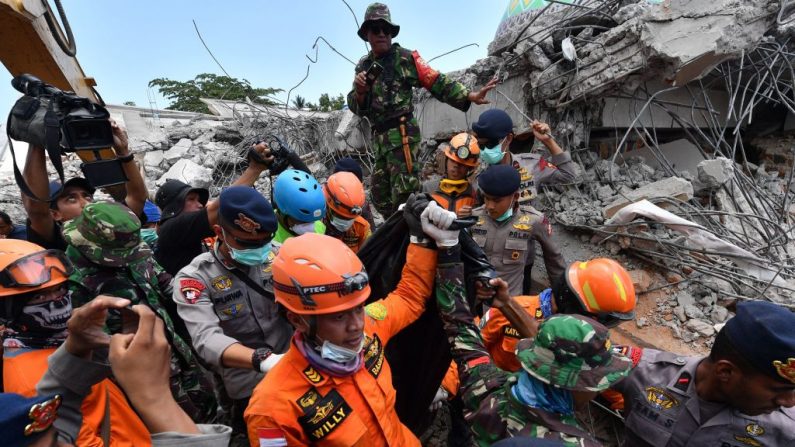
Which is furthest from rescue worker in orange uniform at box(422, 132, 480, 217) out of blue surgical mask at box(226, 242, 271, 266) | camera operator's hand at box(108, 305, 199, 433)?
camera operator's hand at box(108, 305, 199, 433)

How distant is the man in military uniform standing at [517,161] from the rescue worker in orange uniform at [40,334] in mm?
3487

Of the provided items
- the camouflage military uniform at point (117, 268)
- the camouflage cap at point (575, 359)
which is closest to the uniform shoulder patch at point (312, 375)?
the camouflage cap at point (575, 359)

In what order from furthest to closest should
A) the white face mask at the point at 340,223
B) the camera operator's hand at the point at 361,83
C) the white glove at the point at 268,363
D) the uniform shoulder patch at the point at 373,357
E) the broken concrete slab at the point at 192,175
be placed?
the broken concrete slab at the point at 192,175 → the camera operator's hand at the point at 361,83 → the white face mask at the point at 340,223 → the white glove at the point at 268,363 → the uniform shoulder patch at the point at 373,357

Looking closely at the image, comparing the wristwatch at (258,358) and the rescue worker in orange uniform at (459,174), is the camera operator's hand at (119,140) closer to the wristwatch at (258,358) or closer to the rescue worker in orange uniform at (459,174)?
the wristwatch at (258,358)

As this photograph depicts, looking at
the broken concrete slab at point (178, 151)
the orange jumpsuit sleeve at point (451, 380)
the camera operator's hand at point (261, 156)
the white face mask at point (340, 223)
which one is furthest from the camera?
the broken concrete slab at point (178, 151)

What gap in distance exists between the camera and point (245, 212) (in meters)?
2.01

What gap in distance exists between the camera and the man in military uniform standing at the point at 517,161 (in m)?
4.02

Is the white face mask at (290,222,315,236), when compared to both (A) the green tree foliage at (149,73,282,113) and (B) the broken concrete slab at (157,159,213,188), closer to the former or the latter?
(B) the broken concrete slab at (157,159,213,188)

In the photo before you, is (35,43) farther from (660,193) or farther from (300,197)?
(660,193)

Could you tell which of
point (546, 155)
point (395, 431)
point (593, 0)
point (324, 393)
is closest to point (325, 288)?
point (324, 393)

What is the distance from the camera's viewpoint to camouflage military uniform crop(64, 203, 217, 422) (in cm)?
199

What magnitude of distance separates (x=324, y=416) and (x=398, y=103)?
12.0ft

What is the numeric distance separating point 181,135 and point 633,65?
10067mm

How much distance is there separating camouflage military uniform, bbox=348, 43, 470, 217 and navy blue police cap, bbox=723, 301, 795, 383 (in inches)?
130
